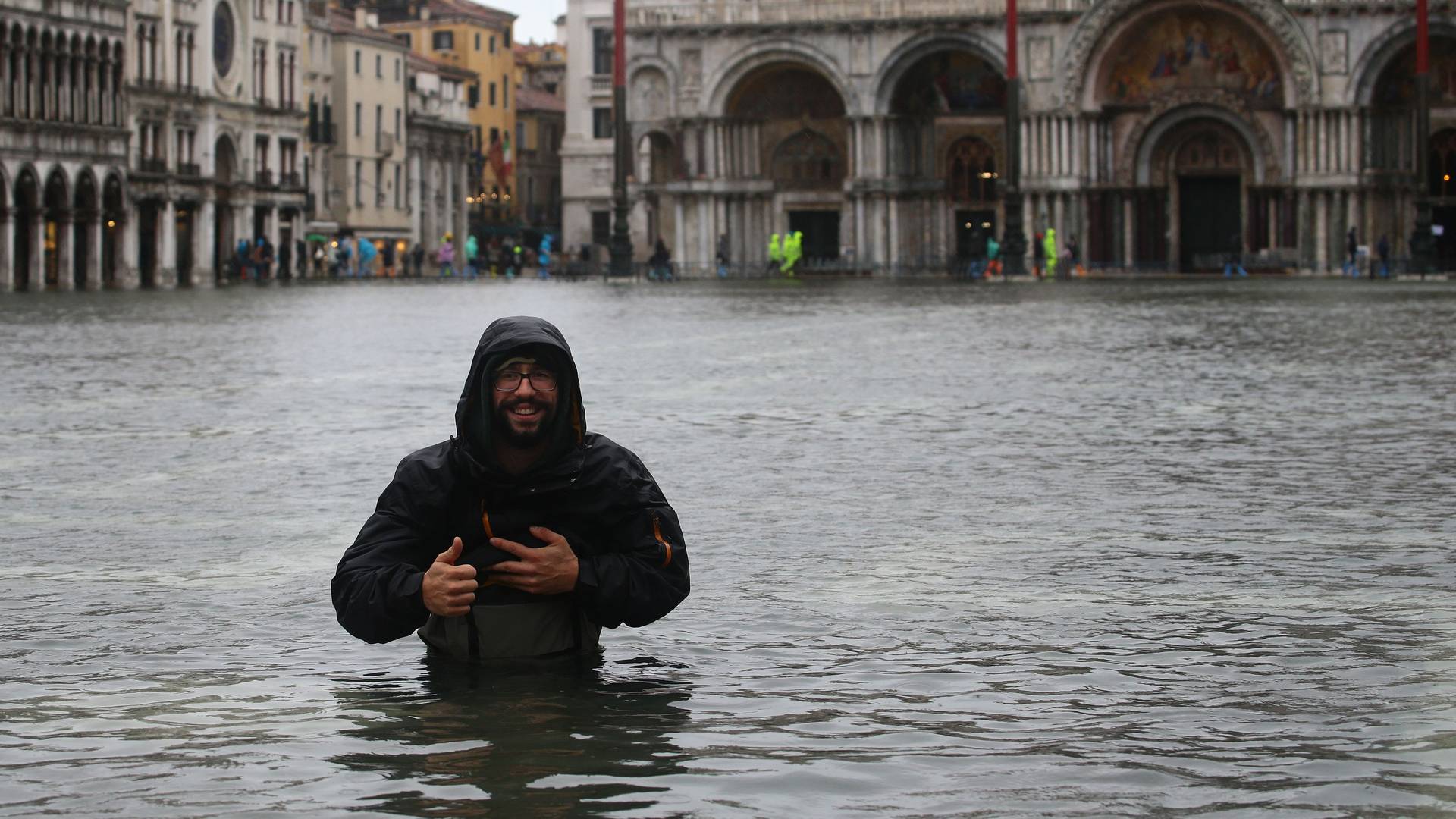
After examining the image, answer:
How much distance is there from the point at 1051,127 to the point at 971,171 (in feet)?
15.0

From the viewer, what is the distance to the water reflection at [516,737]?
550 centimetres

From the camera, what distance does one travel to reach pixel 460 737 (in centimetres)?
612

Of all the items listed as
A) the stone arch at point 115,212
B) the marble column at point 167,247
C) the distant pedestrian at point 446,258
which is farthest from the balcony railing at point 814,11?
the stone arch at point 115,212

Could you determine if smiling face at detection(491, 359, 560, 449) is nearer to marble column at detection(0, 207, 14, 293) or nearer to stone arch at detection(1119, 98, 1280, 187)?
marble column at detection(0, 207, 14, 293)

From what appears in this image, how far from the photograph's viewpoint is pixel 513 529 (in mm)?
6828

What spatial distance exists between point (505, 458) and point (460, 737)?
38.0 inches

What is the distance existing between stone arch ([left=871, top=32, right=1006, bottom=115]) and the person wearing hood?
6521cm

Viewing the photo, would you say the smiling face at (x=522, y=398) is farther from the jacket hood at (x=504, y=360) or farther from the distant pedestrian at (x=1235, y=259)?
the distant pedestrian at (x=1235, y=259)

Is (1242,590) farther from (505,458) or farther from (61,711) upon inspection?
(61,711)

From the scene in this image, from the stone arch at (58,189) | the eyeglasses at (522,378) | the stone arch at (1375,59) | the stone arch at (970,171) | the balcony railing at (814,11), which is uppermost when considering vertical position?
the balcony railing at (814,11)

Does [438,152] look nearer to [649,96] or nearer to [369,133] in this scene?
[369,133]

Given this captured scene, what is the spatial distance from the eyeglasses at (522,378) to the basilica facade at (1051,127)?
53.2m

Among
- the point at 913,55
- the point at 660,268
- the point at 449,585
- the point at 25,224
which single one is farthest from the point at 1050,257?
the point at 449,585

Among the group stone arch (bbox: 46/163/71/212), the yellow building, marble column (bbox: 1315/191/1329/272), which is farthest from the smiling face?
the yellow building
